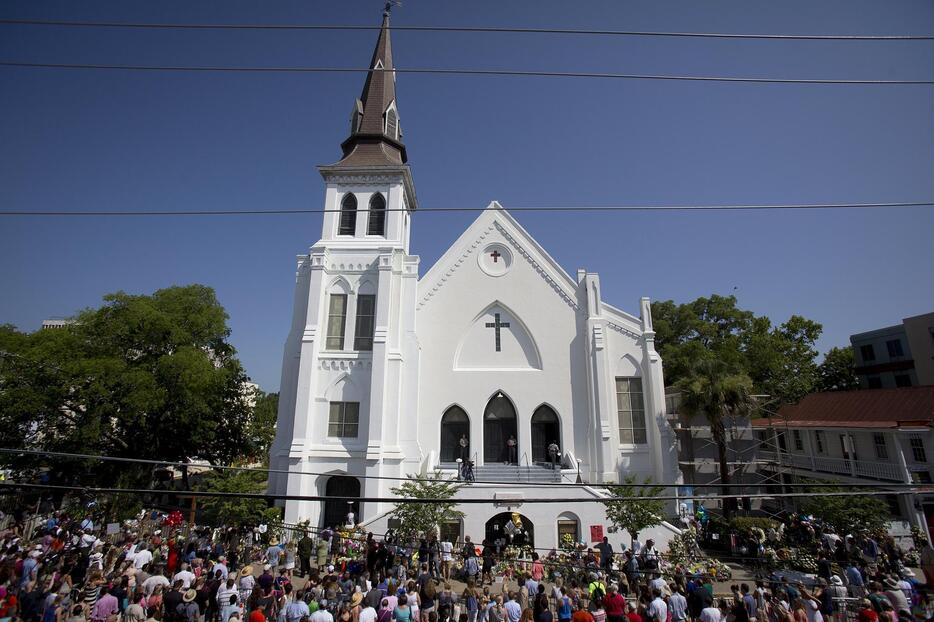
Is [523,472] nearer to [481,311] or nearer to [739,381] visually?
[481,311]

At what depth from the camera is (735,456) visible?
25.0 meters

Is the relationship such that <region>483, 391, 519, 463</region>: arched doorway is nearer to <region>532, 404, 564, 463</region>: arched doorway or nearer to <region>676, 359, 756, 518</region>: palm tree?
<region>532, 404, 564, 463</region>: arched doorway

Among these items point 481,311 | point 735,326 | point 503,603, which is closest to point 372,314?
point 481,311

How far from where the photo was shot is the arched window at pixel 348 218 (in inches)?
946

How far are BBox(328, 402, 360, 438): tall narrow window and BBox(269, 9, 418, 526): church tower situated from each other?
4cm

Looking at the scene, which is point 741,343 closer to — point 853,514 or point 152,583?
point 853,514

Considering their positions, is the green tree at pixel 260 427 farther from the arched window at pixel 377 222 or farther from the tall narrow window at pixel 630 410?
the tall narrow window at pixel 630 410

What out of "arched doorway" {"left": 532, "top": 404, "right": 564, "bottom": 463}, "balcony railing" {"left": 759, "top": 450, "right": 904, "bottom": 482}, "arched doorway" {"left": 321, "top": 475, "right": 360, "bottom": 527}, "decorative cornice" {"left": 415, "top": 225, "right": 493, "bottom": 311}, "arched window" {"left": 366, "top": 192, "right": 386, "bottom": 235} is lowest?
"arched doorway" {"left": 321, "top": 475, "right": 360, "bottom": 527}

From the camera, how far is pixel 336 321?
72.6ft

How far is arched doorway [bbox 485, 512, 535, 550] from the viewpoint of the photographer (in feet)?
58.7

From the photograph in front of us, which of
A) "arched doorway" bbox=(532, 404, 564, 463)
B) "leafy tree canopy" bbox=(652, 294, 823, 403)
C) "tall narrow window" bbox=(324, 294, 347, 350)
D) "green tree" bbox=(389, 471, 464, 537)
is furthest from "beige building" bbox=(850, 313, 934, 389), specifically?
"tall narrow window" bbox=(324, 294, 347, 350)

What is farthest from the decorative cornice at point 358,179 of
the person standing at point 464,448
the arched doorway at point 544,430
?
the arched doorway at point 544,430

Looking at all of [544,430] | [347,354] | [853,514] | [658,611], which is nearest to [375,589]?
[658,611]

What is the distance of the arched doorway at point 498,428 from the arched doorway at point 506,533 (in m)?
3.30
